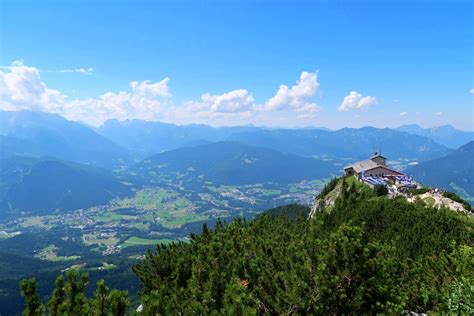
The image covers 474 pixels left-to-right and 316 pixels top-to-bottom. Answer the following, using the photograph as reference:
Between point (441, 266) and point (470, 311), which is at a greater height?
point (470, 311)

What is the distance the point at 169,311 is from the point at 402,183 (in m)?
71.6

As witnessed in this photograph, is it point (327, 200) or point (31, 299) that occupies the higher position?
point (31, 299)

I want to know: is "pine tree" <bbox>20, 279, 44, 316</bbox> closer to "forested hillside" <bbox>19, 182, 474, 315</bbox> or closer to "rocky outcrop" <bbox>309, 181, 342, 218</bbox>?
"forested hillside" <bbox>19, 182, 474, 315</bbox>

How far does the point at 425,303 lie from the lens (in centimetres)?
1875

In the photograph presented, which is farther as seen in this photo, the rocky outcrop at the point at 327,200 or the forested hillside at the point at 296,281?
the rocky outcrop at the point at 327,200

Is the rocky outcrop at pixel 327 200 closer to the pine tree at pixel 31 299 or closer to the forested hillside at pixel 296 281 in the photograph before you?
the forested hillside at pixel 296 281

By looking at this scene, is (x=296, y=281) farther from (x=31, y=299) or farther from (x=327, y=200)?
(x=327, y=200)

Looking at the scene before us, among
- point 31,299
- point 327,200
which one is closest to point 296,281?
point 31,299

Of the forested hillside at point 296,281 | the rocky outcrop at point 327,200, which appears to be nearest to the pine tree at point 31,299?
the forested hillside at point 296,281

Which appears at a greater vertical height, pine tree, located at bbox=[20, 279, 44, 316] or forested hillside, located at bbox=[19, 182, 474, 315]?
pine tree, located at bbox=[20, 279, 44, 316]

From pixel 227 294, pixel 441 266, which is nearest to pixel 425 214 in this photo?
pixel 441 266

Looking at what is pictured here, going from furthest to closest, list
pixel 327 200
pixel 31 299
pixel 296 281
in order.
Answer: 1. pixel 327 200
2. pixel 296 281
3. pixel 31 299

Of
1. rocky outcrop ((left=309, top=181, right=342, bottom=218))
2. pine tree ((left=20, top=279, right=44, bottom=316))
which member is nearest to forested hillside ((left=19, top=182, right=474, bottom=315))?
pine tree ((left=20, top=279, right=44, bottom=316))

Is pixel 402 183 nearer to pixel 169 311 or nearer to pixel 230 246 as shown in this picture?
pixel 230 246
